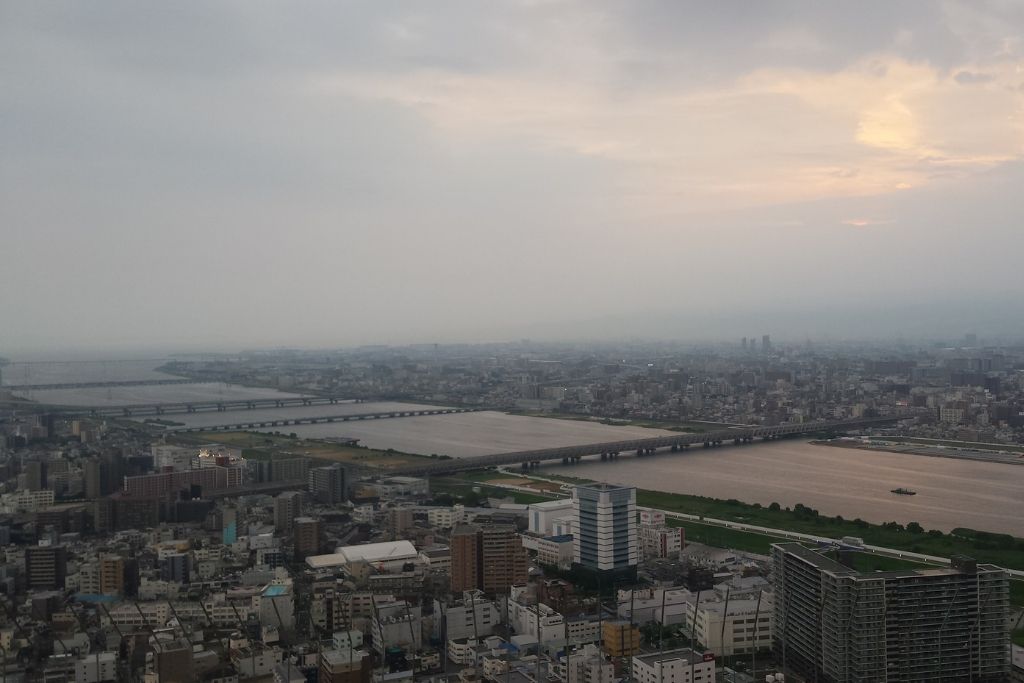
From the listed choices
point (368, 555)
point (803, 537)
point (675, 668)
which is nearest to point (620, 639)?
point (675, 668)

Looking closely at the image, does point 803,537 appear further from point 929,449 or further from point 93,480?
point 93,480

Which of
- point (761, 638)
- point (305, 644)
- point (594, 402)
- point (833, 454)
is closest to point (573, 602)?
point (761, 638)

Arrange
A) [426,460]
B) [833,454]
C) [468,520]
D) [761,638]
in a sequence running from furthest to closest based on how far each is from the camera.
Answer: [833,454] → [426,460] → [468,520] → [761,638]

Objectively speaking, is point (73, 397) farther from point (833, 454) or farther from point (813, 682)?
point (813, 682)

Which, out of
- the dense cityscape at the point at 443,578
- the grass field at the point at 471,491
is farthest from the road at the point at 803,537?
the grass field at the point at 471,491

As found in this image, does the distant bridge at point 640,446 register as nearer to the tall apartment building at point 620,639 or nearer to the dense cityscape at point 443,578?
the dense cityscape at point 443,578
